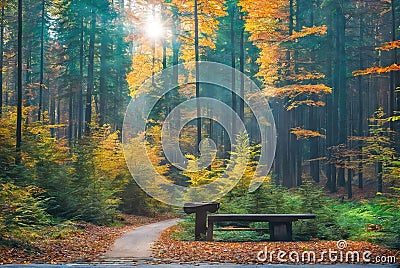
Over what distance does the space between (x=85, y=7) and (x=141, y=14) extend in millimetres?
3739

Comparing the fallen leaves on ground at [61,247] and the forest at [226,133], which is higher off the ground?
the forest at [226,133]

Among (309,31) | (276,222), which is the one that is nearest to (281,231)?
(276,222)

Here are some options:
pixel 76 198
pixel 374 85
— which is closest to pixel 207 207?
pixel 76 198

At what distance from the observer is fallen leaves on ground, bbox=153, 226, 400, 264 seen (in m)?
8.74

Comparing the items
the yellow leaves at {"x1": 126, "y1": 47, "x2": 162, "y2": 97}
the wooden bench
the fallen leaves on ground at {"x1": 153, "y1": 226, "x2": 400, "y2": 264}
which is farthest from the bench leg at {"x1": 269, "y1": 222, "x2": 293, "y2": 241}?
the yellow leaves at {"x1": 126, "y1": 47, "x2": 162, "y2": 97}

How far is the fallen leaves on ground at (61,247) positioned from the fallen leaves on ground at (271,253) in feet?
4.93

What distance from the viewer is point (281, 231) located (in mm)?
12766

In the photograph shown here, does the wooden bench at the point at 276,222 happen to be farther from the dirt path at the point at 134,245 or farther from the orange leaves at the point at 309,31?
the orange leaves at the point at 309,31

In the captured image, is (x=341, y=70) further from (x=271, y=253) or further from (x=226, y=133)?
(x=271, y=253)

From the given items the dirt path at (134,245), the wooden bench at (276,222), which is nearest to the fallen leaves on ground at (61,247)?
the dirt path at (134,245)

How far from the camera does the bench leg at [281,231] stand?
41.8ft

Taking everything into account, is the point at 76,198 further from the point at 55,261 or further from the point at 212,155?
the point at 55,261

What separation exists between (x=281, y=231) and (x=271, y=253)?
309 cm

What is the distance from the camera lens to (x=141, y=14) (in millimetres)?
27594
